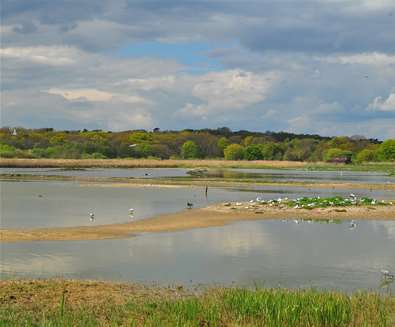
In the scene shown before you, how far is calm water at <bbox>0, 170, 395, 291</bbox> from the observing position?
51.4ft

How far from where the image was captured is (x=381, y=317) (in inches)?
407

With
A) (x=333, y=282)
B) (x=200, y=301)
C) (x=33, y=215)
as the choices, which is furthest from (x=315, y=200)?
(x=200, y=301)

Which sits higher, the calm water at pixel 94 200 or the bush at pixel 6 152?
the bush at pixel 6 152

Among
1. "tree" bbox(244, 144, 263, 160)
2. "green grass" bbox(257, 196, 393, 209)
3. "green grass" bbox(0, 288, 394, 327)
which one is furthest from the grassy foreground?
"tree" bbox(244, 144, 263, 160)

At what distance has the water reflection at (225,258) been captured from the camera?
15.6 metres

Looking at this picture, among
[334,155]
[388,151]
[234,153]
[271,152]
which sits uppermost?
[388,151]

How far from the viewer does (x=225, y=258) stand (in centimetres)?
1833

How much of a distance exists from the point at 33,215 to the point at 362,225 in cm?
1344

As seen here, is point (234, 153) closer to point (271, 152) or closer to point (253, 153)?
point (253, 153)

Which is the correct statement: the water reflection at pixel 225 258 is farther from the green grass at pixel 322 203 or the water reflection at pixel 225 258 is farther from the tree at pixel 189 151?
the tree at pixel 189 151

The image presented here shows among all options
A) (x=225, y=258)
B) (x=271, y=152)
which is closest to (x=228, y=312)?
(x=225, y=258)

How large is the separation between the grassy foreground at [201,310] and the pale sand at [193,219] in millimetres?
9518

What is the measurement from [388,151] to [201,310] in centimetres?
11997

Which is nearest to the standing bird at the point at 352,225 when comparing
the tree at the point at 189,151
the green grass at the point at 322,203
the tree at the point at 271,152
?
the green grass at the point at 322,203
